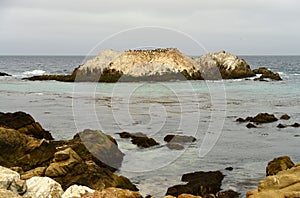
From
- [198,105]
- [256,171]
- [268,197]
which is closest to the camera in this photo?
[268,197]

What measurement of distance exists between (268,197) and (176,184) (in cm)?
511

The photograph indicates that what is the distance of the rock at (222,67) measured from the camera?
64.8 meters

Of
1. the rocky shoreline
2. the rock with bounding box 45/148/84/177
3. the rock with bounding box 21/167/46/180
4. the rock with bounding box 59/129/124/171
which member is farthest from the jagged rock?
the rock with bounding box 21/167/46/180

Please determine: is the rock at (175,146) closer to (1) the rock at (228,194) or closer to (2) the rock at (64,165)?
(1) the rock at (228,194)

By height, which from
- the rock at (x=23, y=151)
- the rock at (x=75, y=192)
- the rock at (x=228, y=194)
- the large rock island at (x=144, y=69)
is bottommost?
the rock at (x=228, y=194)

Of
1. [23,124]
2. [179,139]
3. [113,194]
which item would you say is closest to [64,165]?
[113,194]

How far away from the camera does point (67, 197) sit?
317 inches

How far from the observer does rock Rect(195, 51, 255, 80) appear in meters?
64.8

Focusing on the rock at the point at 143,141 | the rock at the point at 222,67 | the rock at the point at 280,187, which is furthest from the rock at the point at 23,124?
the rock at the point at 222,67

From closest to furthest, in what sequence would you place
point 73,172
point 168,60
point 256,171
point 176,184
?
1. point 73,172
2. point 176,184
3. point 256,171
4. point 168,60

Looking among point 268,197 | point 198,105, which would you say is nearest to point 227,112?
point 198,105

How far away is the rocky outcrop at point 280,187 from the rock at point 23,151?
701cm

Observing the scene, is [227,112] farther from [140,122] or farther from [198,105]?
[140,122]

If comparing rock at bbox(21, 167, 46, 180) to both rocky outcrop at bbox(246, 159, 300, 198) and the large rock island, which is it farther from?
the large rock island
